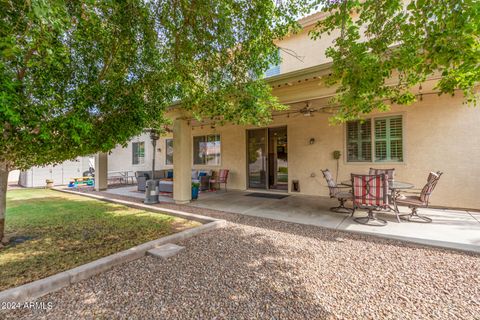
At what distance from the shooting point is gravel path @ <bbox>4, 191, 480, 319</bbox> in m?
2.04

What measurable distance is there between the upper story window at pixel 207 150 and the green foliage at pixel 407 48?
6622mm

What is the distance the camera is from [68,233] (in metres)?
4.18

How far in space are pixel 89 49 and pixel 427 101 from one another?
787 cm

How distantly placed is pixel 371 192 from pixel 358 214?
1.16 meters

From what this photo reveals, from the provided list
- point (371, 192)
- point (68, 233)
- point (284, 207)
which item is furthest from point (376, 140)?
point (68, 233)

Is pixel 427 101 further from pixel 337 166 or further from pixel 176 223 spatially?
pixel 176 223

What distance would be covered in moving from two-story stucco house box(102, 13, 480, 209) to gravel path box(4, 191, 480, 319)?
3529mm

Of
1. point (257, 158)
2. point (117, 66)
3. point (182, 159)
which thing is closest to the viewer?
point (117, 66)

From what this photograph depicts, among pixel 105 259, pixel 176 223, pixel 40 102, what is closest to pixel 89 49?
pixel 40 102

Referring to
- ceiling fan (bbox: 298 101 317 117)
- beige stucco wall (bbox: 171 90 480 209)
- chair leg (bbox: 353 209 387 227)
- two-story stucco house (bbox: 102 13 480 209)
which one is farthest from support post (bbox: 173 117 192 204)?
chair leg (bbox: 353 209 387 227)

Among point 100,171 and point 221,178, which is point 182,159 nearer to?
point 221,178

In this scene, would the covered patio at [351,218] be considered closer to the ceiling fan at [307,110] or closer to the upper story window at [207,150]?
the ceiling fan at [307,110]

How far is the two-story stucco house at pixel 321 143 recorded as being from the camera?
5.52 m

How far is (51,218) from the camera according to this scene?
17.0 ft
